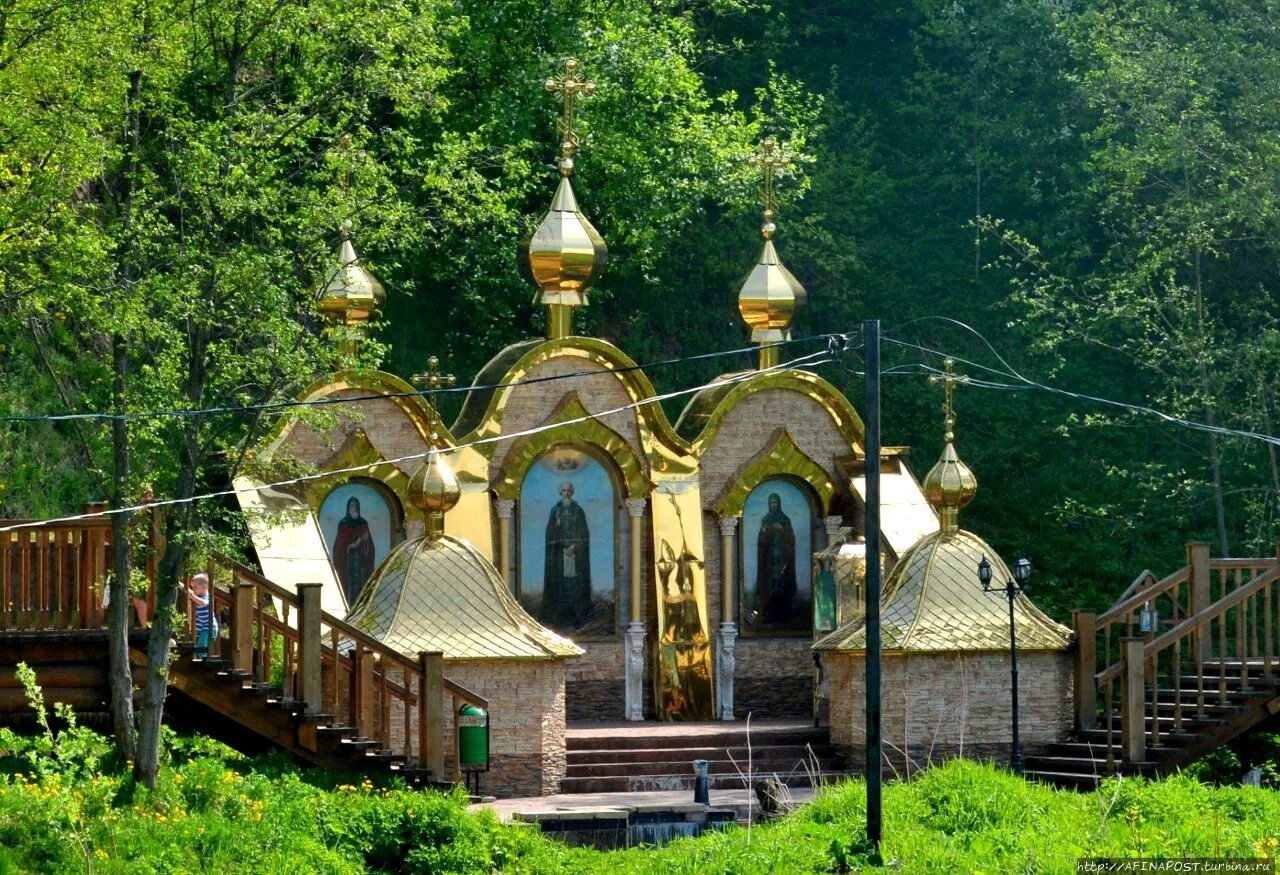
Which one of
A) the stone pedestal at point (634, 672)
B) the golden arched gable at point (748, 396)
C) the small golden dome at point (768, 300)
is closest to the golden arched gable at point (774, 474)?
the golden arched gable at point (748, 396)

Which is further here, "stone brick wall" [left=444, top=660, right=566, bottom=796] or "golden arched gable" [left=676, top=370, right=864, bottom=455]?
"golden arched gable" [left=676, top=370, right=864, bottom=455]

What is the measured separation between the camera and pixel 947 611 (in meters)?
22.2

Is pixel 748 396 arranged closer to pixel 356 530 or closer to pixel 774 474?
pixel 774 474

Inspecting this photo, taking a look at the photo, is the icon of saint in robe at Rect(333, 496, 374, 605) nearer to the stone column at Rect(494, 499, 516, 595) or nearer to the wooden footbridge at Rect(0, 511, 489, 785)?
the stone column at Rect(494, 499, 516, 595)

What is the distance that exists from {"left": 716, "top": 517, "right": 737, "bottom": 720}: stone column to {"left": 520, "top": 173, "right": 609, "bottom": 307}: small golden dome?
2.90m

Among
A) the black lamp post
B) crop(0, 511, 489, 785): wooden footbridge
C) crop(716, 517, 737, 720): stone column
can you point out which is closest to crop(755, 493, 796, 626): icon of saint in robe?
crop(716, 517, 737, 720): stone column


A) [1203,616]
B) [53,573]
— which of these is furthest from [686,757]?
[53,573]

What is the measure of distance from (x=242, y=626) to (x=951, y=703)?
6705 mm

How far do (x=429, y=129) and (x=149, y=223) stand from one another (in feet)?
44.0

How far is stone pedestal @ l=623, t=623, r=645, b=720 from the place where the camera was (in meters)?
23.7

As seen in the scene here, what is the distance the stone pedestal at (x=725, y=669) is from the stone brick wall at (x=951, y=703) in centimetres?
211

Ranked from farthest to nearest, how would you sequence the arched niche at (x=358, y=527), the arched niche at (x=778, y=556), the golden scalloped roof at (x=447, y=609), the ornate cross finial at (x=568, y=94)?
1. the arched niche at (x=778, y=556)
2. the ornate cross finial at (x=568, y=94)
3. the arched niche at (x=358, y=527)
4. the golden scalloped roof at (x=447, y=609)

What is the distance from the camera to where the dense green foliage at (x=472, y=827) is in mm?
16281

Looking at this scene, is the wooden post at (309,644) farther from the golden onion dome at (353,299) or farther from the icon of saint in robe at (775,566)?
the icon of saint in robe at (775,566)
